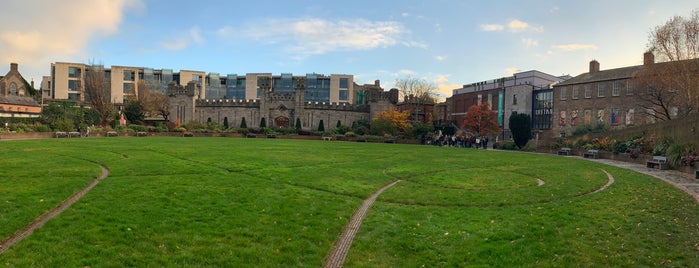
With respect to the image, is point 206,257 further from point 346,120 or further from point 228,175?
point 346,120

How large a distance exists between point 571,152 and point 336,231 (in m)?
31.0

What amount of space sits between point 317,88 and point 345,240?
Result: 3809 inches

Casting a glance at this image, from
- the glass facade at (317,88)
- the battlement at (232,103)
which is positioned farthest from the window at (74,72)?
the glass facade at (317,88)

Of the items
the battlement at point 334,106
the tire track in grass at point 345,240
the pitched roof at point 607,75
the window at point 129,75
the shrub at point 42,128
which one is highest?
the window at point 129,75

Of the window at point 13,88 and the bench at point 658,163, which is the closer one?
the bench at point 658,163

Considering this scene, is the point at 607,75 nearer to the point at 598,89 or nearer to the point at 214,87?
the point at 598,89

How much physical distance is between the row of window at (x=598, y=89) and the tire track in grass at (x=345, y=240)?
4941 cm

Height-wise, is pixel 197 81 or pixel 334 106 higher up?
pixel 197 81

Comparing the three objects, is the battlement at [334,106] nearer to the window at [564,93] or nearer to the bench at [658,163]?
the window at [564,93]

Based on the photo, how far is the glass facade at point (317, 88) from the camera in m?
103

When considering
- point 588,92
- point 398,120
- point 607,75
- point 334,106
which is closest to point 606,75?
point 607,75

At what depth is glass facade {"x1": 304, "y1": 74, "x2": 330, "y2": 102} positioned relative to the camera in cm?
10288

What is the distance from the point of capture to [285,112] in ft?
207

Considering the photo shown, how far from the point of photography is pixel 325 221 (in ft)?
29.3
